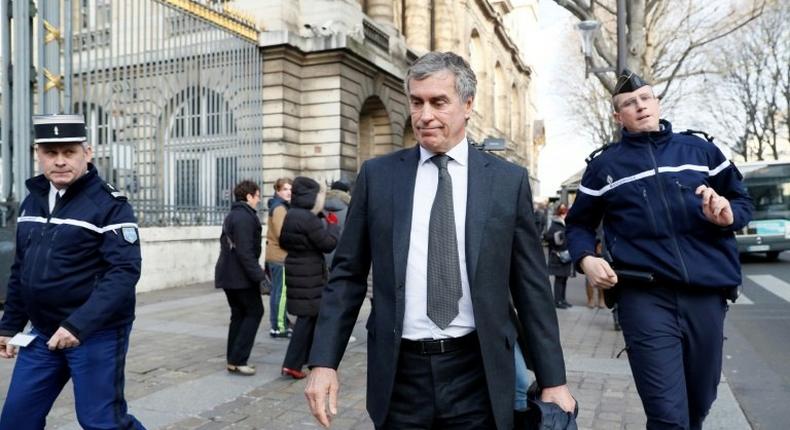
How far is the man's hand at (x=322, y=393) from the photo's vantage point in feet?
7.00

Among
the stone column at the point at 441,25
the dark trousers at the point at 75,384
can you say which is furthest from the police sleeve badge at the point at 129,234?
the stone column at the point at 441,25

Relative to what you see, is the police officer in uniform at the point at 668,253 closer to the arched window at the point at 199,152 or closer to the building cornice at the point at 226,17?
the arched window at the point at 199,152

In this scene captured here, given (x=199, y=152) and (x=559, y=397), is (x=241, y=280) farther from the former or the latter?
(x=199, y=152)

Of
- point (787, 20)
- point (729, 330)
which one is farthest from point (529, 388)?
point (787, 20)

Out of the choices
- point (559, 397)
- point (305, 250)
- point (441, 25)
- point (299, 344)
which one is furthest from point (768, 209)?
point (559, 397)

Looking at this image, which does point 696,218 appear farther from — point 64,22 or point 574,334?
point 64,22

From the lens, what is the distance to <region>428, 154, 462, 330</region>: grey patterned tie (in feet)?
7.07

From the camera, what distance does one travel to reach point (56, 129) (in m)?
3.10

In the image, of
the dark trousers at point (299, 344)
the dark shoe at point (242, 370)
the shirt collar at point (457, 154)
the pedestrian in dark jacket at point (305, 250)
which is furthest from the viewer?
the pedestrian in dark jacket at point (305, 250)

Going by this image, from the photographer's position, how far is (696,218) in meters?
2.98

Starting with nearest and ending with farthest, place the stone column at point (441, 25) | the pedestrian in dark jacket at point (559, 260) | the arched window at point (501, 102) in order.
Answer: the pedestrian in dark jacket at point (559, 260) < the stone column at point (441, 25) < the arched window at point (501, 102)

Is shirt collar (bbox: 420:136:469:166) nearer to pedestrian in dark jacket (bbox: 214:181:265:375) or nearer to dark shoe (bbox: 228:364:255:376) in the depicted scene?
pedestrian in dark jacket (bbox: 214:181:265:375)

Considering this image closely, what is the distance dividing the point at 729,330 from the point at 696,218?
6.28 meters

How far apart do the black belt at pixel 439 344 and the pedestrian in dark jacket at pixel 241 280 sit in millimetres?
3852
